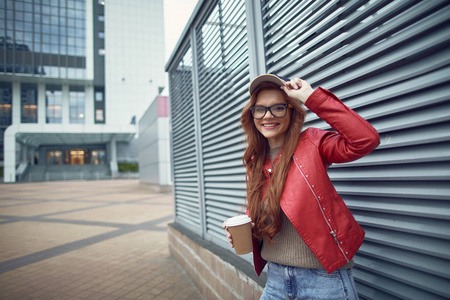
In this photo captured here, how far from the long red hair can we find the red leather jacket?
0.07 m

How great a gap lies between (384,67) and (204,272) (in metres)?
2.94

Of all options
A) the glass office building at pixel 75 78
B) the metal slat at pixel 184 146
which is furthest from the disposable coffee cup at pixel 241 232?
the glass office building at pixel 75 78

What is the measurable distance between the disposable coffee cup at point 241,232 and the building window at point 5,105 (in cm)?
4689

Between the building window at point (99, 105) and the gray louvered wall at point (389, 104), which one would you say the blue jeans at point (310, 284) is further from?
the building window at point (99, 105)

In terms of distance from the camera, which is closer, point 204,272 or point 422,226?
point 422,226

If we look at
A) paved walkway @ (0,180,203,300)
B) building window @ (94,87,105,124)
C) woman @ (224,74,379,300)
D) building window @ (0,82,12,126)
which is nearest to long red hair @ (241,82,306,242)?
woman @ (224,74,379,300)

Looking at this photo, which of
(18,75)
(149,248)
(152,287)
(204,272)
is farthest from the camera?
(18,75)

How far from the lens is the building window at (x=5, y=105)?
121 ft

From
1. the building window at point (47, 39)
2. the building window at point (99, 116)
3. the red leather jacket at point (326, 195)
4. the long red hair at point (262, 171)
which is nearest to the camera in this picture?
the red leather jacket at point (326, 195)

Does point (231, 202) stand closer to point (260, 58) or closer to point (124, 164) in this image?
point (260, 58)

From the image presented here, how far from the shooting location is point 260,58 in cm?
223

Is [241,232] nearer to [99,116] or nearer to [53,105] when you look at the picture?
[99,116]

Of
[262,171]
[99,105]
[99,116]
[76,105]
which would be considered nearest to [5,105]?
[76,105]

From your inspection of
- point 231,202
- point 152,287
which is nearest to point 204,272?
point 152,287
